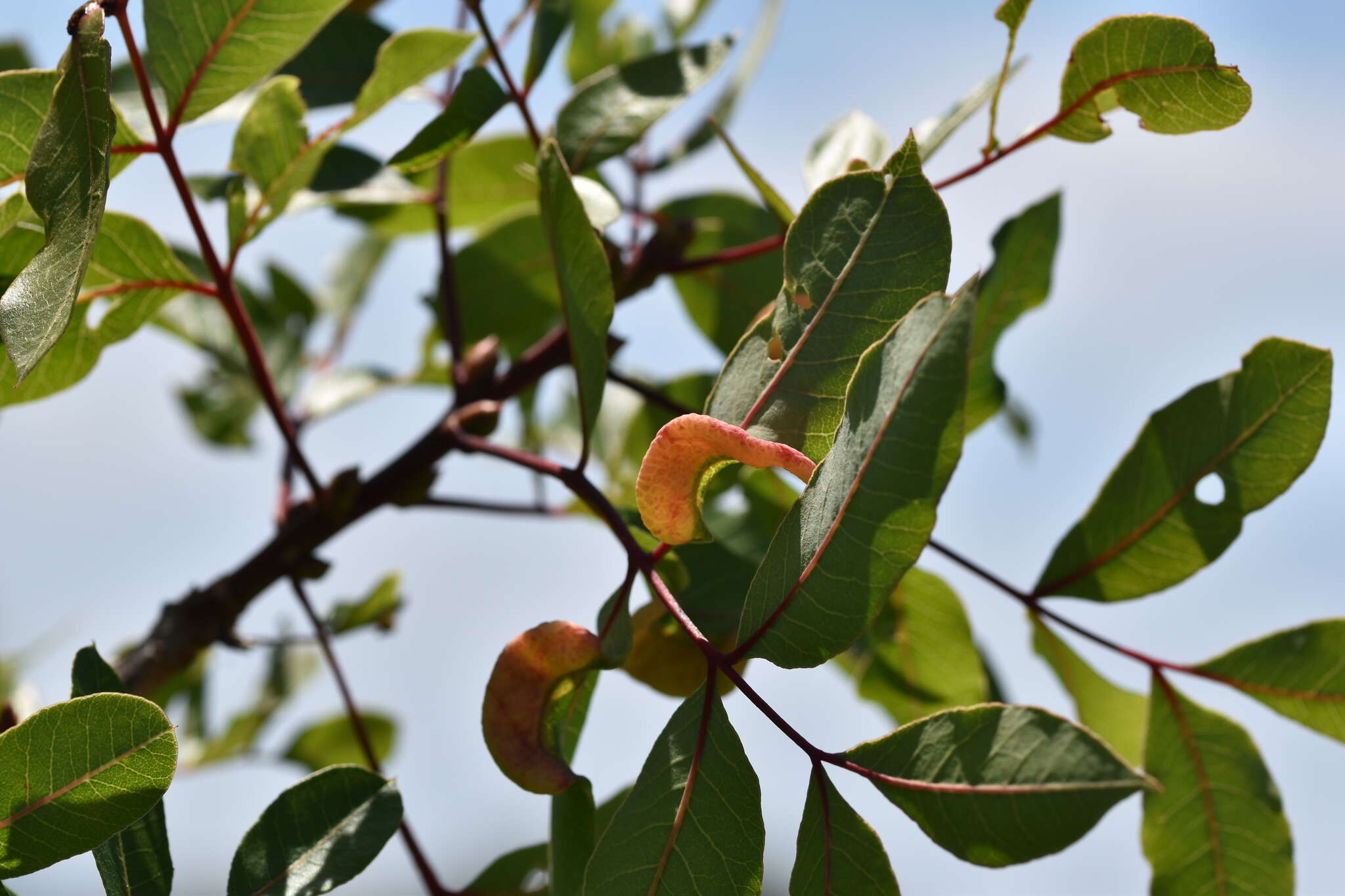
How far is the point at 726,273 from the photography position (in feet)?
3.49

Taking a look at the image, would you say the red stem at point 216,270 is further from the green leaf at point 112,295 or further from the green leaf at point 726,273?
the green leaf at point 726,273

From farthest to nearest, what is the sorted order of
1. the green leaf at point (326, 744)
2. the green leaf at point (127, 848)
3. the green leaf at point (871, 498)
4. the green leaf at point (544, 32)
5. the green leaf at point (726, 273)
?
the green leaf at point (326, 744)
the green leaf at point (726, 273)
the green leaf at point (544, 32)
the green leaf at point (127, 848)
the green leaf at point (871, 498)

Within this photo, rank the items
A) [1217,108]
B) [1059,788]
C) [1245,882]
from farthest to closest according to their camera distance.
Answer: [1245,882]
[1217,108]
[1059,788]

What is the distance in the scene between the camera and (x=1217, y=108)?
0.62 m

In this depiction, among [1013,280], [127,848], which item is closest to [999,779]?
[127,848]

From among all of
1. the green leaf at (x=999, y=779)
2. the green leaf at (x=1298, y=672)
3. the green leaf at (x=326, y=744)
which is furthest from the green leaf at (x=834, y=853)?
the green leaf at (x=326, y=744)

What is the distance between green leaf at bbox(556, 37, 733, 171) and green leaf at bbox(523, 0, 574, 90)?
0.11 ft

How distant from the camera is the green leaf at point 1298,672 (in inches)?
29.1

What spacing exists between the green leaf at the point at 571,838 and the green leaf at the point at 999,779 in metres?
0.16

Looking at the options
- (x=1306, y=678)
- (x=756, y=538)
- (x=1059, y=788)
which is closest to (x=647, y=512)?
(x=1059, y=788)

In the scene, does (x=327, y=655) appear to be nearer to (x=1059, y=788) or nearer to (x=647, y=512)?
Answer: (x=647, y=512)

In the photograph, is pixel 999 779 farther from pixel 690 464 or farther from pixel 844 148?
pixel 844 148

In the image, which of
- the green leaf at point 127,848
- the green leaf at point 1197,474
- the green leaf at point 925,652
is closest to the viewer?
the green leaf at point 127,848

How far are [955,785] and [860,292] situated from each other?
235 mm
